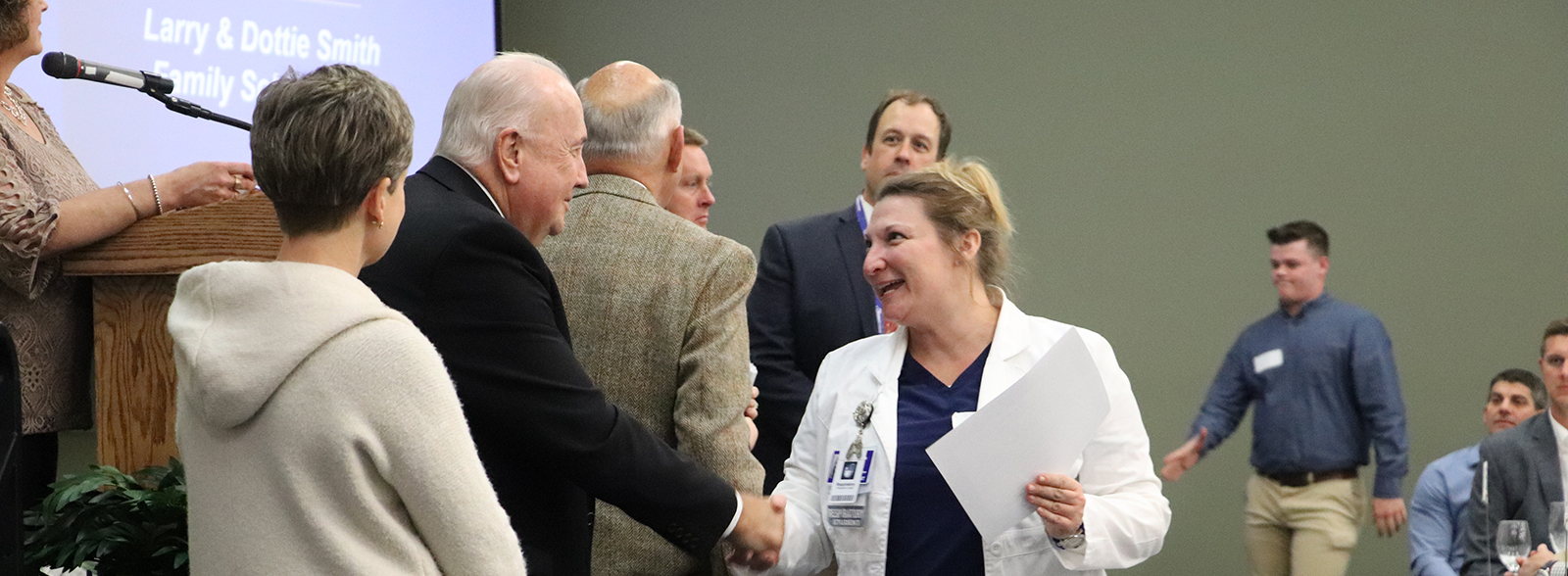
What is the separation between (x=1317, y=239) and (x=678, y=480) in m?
4.51

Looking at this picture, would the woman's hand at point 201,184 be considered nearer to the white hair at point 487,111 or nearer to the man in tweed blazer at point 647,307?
the white hair at point 487,111

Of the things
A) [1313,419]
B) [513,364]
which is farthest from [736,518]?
[1313,419]

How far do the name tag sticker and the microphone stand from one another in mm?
4558

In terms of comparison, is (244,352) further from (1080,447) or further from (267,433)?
(1080,447)

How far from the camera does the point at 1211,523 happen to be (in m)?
6.62

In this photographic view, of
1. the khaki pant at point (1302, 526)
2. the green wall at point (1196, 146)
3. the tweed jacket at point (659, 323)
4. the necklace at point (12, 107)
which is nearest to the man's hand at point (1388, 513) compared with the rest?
the khaki pant at point (1302, 526)

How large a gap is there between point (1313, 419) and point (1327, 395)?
11cm

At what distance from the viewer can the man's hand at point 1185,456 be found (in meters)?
6.02

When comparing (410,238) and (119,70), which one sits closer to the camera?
(410,238)

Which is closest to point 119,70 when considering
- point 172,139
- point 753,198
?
point 172,139

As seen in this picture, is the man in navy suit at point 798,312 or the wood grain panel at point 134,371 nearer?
the wood grain panel at point 134,371

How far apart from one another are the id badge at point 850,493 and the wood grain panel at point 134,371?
1.06 metres

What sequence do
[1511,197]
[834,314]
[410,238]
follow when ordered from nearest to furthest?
[410,238]
[834,314]
[1511,197]

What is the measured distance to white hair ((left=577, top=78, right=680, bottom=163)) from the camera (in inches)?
97.4
